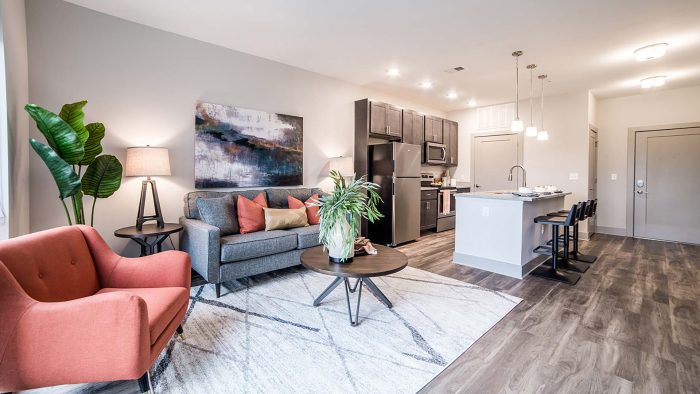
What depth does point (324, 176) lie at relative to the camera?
4.96m

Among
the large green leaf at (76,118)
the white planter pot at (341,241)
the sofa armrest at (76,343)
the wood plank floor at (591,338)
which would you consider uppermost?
the large green leaf at (76,118)

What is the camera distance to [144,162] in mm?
2969

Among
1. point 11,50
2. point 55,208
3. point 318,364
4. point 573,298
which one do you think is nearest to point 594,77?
point 573,298

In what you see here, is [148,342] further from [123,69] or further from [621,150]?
[621,150]

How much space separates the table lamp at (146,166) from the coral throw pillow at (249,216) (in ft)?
2.46

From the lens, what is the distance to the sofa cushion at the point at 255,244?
2955mm

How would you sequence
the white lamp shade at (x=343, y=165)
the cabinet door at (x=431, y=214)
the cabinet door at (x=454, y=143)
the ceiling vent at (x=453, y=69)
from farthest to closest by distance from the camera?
the cabinet door at (x=454, y=143) → the cabinet door at (x=431, y=214) → the white lamp shade at (x=343, y=165) → the ceiling vent at (x=453, y=69)

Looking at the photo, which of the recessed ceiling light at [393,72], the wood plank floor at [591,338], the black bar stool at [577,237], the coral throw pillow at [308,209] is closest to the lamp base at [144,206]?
the coral throw pillow at [308,209]

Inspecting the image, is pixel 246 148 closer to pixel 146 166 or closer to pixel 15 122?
pixel 146 166

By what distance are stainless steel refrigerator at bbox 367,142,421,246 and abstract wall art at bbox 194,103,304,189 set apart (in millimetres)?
1339

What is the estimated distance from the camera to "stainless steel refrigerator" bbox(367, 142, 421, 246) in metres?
5.02

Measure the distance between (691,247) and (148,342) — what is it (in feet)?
24.4

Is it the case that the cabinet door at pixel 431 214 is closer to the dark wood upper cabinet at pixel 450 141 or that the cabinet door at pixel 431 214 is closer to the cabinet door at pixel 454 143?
the dark wood upper cabinet at pixel 450 141

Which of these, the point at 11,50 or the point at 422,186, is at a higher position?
the point at 11,50
